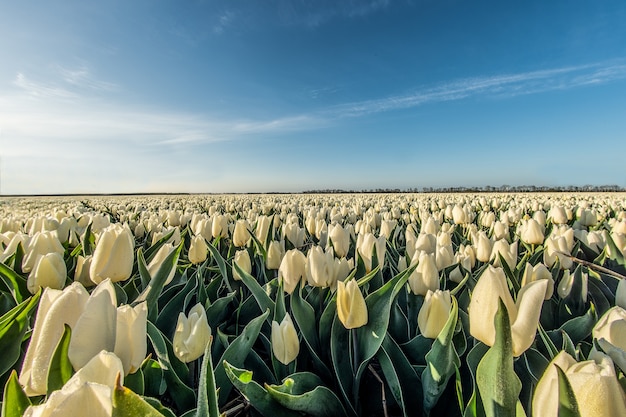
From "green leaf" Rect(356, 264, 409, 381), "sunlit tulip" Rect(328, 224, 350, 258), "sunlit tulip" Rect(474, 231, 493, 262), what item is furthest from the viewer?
"sunlit tulip" Rect(328, 224, 350, 258)

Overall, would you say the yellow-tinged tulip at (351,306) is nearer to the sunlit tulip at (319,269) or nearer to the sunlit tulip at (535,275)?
the sunlit tulip at (319,269)

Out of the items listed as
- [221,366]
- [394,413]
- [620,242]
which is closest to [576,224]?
[620,242]

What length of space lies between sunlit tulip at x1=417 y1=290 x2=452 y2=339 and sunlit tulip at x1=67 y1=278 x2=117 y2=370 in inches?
34.0

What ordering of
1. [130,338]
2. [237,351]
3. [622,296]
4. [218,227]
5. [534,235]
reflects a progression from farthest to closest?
1. [218,227]
2. [534,235]
3. [622,296]
4. [237,351]
5. [130,338]

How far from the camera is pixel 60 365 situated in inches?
26.1

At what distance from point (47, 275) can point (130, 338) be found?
32.7 inches

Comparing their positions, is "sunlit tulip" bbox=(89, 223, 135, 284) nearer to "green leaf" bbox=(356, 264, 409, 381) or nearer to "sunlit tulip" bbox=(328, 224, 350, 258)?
"green leaf" bbox=(356, 264, 409, 381)

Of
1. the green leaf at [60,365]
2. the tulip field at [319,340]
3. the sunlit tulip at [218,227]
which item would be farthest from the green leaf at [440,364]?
the sunlit tulip at [218,227]

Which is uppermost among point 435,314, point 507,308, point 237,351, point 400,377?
point 507,308

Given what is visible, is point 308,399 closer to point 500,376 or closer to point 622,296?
point 500,376

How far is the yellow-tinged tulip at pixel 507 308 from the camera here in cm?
81

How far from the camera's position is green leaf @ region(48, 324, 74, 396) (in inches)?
25.7

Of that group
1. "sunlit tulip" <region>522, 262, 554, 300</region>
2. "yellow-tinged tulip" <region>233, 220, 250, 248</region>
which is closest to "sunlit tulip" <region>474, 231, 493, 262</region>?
"sunlit tulip" <region>522, 262, 554, 300</region>

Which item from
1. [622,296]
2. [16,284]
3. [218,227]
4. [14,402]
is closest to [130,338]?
[14,402]
